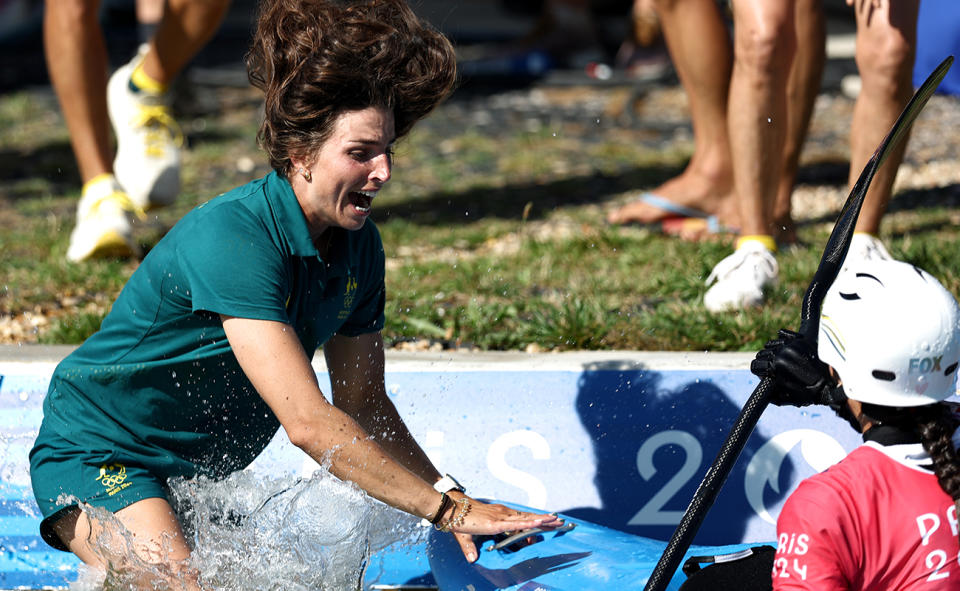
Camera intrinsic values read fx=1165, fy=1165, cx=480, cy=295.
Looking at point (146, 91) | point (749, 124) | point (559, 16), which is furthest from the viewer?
point (559, 16)

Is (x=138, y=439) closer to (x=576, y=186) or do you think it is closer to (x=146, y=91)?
(x=146, y=91)

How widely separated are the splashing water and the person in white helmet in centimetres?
103

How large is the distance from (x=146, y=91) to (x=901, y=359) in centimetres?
353

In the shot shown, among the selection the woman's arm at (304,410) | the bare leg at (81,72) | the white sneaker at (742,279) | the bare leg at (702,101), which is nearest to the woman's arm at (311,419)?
the woman's arm at (304,410)

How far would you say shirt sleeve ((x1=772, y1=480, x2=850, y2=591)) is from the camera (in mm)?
1880

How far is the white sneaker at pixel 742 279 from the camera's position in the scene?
379 cm

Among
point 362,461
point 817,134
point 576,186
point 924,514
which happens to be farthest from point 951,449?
point 817,134

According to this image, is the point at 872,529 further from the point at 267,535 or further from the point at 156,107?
the point at 156,107

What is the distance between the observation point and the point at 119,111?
4.66 m

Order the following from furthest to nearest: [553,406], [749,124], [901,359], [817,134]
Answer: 1. [817,134]
2. [749,124]
3. [553,406]
4. [901,359]

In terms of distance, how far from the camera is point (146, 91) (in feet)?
15.3

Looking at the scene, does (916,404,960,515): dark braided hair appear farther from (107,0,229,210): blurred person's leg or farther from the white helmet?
(107,0,229,210): blurred person's leg

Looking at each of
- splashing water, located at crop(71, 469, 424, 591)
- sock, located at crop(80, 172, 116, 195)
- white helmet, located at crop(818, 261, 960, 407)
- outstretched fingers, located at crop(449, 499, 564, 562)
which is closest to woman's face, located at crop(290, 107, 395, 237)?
splashing water, located at crop(71, 469, 424, 591)

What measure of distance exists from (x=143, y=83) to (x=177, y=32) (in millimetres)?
245
